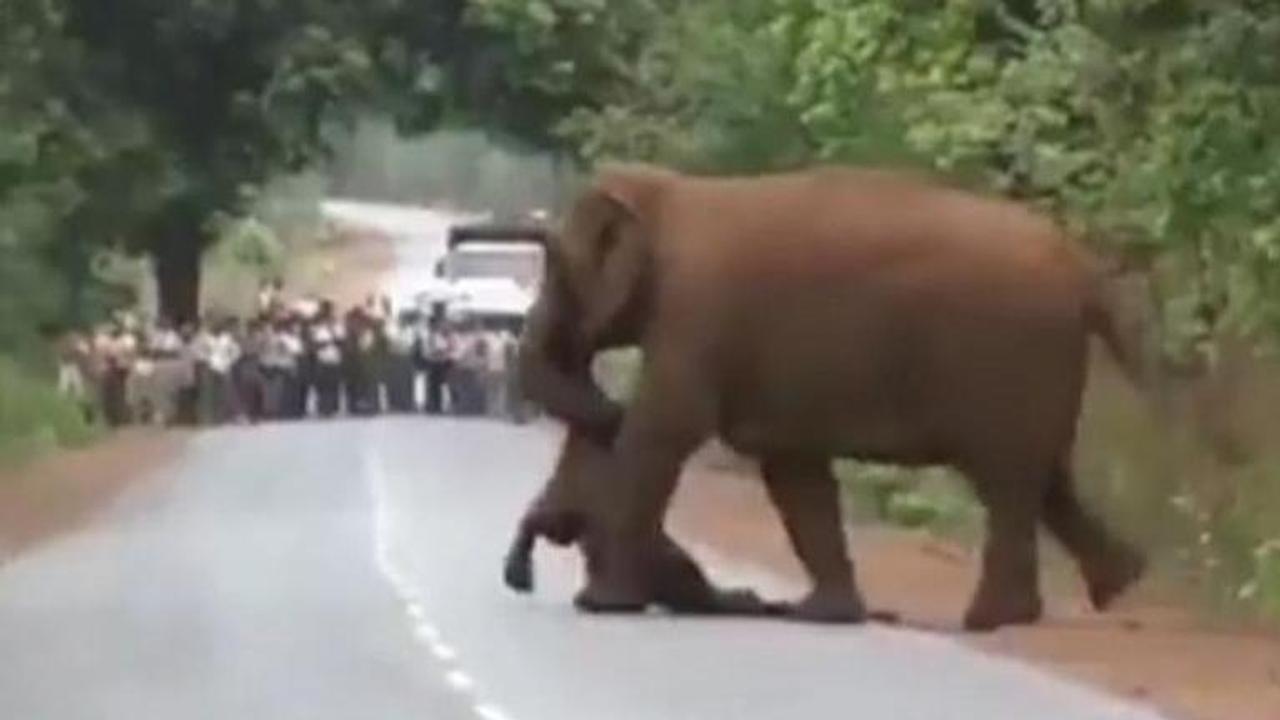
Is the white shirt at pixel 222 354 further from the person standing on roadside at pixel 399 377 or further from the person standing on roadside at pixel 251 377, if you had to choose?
the person standing on roadside at pixel 399 377

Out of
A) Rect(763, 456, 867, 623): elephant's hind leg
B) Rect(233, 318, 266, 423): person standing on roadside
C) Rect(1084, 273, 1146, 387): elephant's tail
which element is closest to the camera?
Rect(763, 456, 867, 623): elephant's hind leg

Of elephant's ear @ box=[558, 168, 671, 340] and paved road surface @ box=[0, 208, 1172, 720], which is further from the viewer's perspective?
elephant's ear @ box=[558, 168, 671, 340]

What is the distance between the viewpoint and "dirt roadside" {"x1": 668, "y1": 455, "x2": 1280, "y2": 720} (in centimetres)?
2125

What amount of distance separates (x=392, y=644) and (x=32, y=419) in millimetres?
34705

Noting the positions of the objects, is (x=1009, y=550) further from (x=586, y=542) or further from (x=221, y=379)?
(x=221, y=379)

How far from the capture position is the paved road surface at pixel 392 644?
2059cm

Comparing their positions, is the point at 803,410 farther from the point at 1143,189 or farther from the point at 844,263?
the point at 1143,189

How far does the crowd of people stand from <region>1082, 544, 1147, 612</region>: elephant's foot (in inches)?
1631

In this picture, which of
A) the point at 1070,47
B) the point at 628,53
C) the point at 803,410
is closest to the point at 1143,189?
the point at 1070,47

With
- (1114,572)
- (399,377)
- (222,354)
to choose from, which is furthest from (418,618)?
(399,377)

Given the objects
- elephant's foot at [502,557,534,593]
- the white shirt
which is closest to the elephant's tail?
elephant's foot at [502,557,534,593]

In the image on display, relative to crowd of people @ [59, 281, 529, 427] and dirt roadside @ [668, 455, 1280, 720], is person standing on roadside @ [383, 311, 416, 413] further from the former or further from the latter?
dirt roadside @ [668, 455, 1280, 720]

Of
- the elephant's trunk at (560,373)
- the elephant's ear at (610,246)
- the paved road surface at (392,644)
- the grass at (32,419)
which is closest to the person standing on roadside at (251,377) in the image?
the grass at (32,419)

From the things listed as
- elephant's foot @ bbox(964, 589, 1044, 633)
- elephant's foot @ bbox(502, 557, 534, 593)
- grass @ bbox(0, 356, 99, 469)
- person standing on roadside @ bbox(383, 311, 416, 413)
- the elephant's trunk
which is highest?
the elephant's trunk
